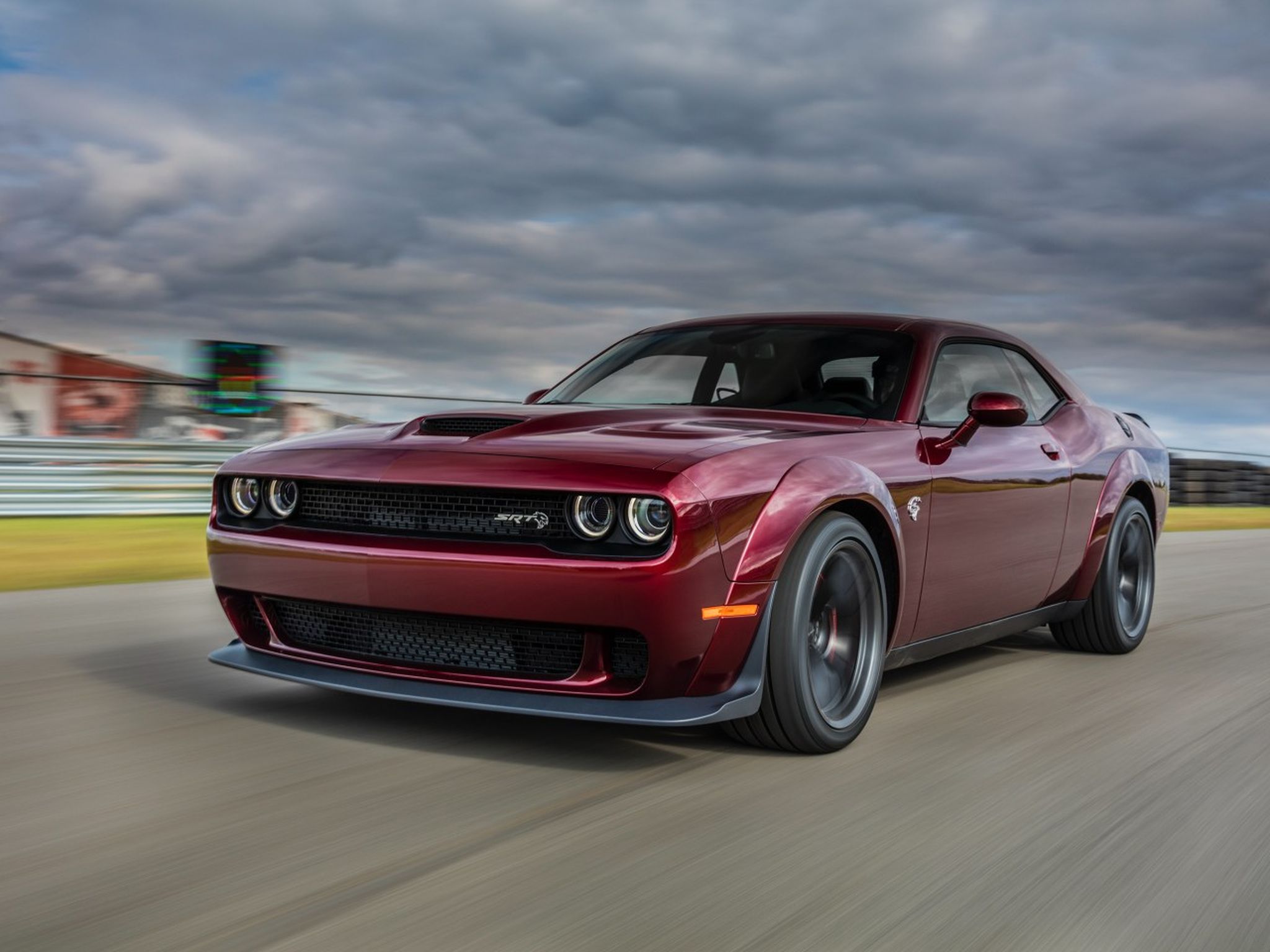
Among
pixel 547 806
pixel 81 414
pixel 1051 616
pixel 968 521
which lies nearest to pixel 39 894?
pixel 547 806

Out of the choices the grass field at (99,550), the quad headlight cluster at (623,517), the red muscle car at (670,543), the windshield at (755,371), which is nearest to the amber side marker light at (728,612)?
the red muscle car at (670,543)

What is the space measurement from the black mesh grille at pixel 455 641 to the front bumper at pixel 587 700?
0.07 metres

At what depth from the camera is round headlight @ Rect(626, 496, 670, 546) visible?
3.50 metres

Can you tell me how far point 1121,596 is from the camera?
613cm

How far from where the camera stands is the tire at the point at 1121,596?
19.6 feet

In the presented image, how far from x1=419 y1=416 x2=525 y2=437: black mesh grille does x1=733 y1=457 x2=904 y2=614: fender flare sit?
0.83m

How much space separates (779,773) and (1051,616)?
7.84ft

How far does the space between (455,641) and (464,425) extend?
2.37 feet

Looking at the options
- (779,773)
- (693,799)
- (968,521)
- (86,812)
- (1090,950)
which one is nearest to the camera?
(1090,950)

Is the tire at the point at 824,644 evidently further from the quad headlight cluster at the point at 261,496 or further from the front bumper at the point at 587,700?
the quad headlight cluster at the point at 261,496

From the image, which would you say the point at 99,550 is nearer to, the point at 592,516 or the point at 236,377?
the point at 236,377

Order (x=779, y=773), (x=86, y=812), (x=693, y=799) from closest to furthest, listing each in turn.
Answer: (x=86, y=812), (x=693, y=799), (x=779, y=773)

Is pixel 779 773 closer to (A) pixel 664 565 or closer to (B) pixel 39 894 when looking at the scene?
(A) pixel 664 565

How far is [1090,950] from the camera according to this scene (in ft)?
8.12
